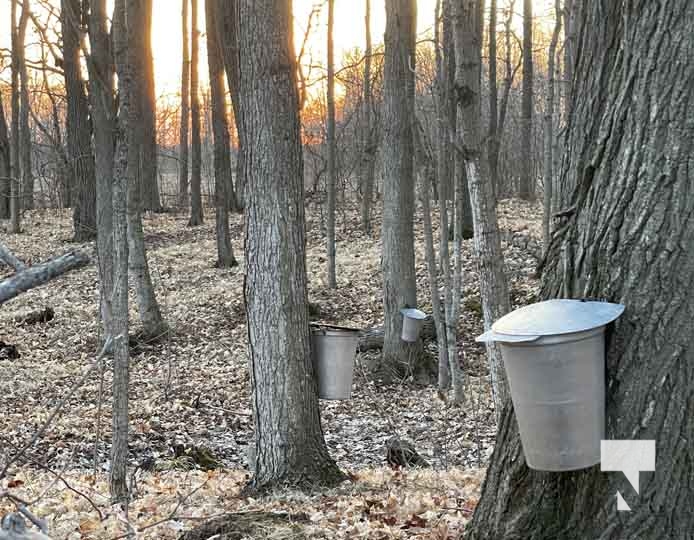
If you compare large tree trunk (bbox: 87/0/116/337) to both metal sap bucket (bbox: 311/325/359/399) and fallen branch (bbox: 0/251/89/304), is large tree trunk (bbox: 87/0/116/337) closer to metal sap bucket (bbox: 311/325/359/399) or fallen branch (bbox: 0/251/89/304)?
metal sap bucket (bbox: 311/325/359/399)

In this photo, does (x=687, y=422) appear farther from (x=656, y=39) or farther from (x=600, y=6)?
(x=600, y=6)

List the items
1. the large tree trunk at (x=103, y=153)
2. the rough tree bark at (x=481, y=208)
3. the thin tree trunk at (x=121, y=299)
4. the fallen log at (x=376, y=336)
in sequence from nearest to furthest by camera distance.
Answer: the thin tree trunk at (x=121, y=299) < the rough tree bark at (x=481, y=208) < the large tree trunk at (x=103, y=153) < the fallen log at (x=376, y=336)

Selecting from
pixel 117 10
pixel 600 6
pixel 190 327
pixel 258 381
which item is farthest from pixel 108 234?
pixel 600 6

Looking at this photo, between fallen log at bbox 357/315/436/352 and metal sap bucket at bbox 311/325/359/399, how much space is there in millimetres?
5712

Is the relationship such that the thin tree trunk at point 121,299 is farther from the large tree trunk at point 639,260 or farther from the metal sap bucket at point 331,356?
the large tree trunk at point 639,260

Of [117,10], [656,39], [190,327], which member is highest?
[117,10]

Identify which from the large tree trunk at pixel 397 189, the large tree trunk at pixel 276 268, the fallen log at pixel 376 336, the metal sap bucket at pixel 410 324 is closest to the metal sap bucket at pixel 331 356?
the large tree trunk at pixel 276 268

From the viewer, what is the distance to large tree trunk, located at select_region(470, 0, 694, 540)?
2.52 m

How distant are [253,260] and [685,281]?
3500 mm

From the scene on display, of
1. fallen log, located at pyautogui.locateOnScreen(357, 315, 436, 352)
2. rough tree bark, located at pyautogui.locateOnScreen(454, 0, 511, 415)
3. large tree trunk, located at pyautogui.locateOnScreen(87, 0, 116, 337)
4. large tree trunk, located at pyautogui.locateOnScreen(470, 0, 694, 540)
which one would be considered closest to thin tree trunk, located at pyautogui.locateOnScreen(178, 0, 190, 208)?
fallen log, located at pyautogui.locateOnScreen(357, 315, 436, 352)

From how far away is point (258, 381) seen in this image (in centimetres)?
545

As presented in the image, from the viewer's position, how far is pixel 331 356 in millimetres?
5547

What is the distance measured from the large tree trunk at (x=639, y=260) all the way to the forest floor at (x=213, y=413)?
1.52 meters

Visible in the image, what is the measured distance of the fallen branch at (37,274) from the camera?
157 centimetres
